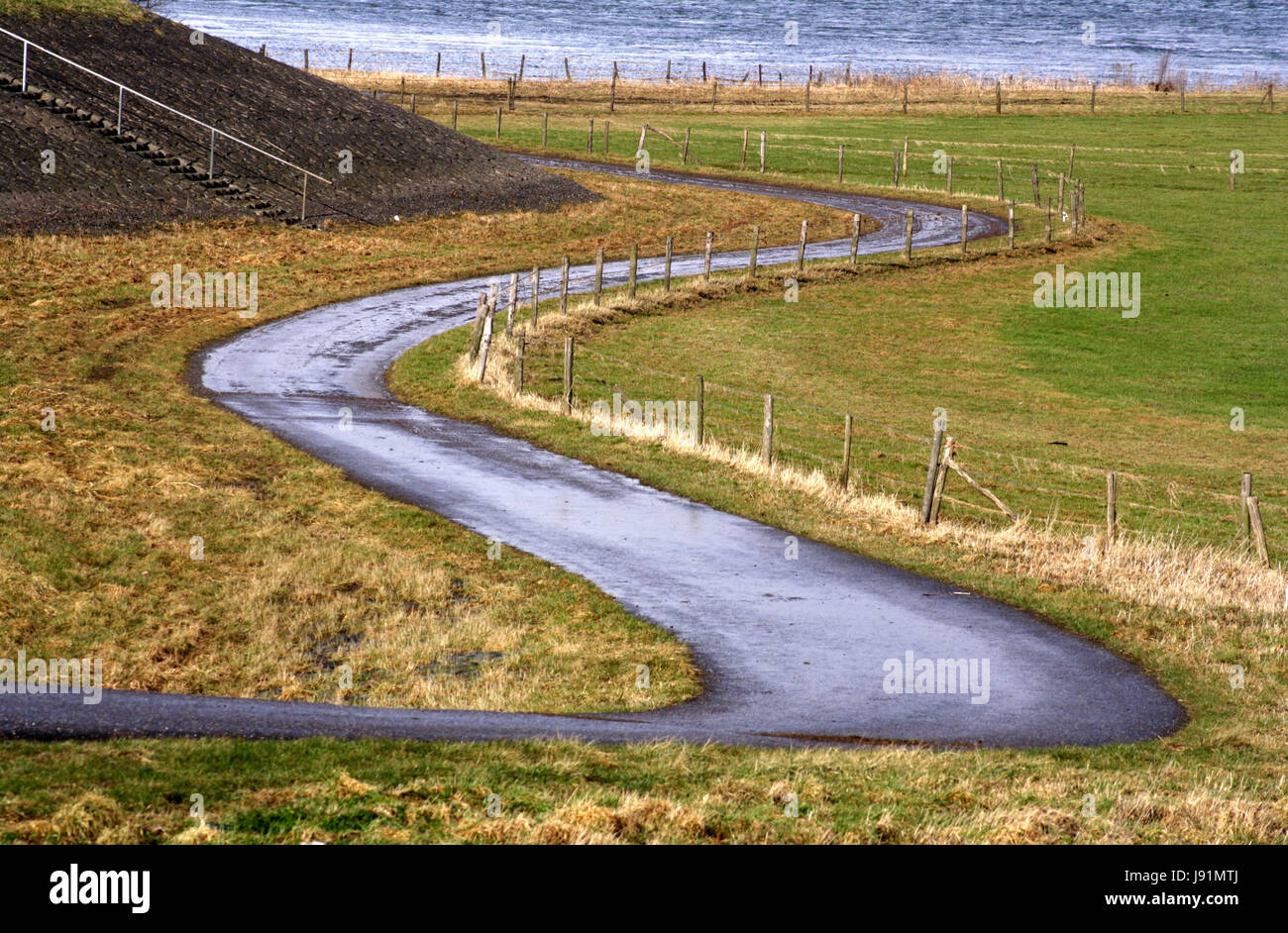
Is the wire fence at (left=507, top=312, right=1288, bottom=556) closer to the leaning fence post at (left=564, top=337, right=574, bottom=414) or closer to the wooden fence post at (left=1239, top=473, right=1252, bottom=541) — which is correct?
the wooden fence post at (left=1239, top=473, right=1252, bottom=541)

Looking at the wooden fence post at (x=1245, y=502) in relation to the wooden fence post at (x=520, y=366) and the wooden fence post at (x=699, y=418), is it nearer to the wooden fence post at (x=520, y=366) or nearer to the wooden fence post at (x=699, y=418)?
the wooden fence post at (x=699, y=418)

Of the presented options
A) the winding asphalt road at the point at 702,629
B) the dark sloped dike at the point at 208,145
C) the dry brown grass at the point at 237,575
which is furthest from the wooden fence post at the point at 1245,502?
the dark sloped dike at the point at 208,145

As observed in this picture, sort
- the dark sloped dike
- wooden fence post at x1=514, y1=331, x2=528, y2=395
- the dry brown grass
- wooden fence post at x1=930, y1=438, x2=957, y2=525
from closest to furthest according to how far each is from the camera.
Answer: the dry brown grass, wooden fence post at x1=930, y1=438, x2=957, y2=525, wooden fence post at x1=514, y1=331, x2=528, y2=395, the dark sloped dike

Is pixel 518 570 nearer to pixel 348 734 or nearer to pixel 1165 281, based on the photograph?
pixel 348 734

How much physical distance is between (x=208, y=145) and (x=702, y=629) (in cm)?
4488

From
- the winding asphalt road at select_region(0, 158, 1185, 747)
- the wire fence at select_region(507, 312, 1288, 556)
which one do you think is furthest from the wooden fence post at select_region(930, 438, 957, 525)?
the winding asphalt road at select_region(0, 158, 1185, 747)

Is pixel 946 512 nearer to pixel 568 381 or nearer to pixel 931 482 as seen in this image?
pixel 931 482

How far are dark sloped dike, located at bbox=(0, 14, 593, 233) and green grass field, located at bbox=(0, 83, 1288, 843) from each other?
940 cm

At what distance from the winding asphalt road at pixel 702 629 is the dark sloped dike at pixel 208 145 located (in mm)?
20082

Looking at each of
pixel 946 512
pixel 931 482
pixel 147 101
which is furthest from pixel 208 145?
pixel 931 482

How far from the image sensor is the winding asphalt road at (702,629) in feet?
40.9

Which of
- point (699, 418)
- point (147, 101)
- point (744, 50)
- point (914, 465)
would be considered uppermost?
point (744, 50)

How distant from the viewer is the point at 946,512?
2458 cm

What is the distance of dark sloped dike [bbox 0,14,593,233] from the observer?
48094 mm
